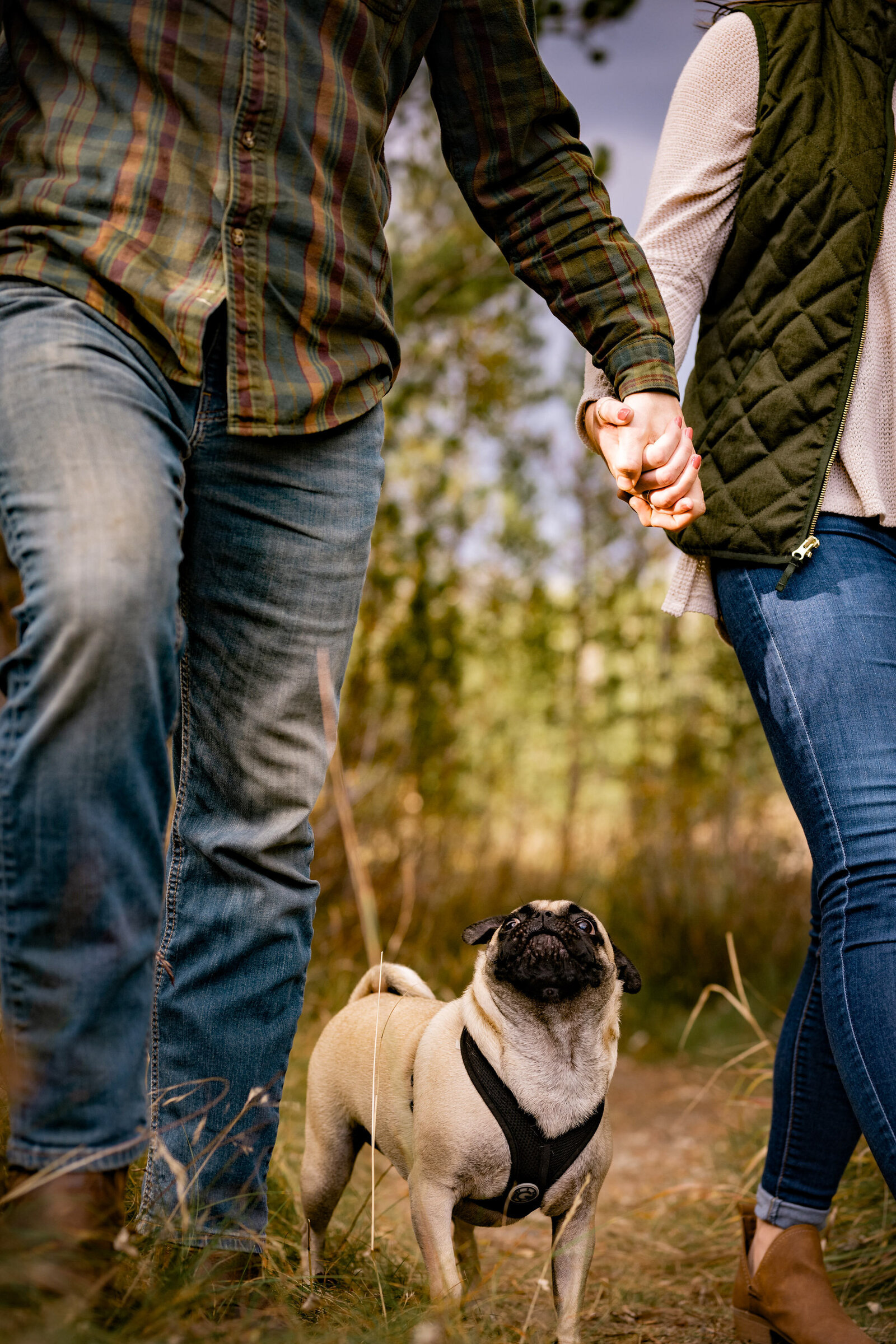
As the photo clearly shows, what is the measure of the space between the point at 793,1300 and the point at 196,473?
5.95 ft

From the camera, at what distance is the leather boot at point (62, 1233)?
110 cm

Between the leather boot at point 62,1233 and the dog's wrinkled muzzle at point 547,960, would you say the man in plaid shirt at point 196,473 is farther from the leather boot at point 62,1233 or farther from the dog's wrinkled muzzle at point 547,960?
the dog's wrinkled muzzle at point 547,960

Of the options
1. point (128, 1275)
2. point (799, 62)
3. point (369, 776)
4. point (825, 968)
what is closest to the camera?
point (128, 1275)

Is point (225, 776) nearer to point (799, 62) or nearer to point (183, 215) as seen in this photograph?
point (183, 215)

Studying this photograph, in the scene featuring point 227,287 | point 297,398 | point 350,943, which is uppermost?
point 227,287

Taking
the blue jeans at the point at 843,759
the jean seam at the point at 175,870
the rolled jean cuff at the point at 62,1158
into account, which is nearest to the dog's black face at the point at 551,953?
the blue jeans at the point at 843,759

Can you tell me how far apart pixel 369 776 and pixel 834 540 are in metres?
3.74

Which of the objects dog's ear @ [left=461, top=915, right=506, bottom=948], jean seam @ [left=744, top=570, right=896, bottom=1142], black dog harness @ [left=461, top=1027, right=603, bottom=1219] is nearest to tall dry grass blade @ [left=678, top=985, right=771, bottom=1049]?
dog's ear @ [left=461, top=915, right=506, bottom=948]

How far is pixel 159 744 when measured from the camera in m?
1.30

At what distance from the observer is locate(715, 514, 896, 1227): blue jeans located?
1.79 metres

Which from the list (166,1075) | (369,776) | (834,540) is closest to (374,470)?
(834,540)

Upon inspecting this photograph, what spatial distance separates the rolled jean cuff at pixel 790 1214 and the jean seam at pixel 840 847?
53cm

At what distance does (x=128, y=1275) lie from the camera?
4.22ft

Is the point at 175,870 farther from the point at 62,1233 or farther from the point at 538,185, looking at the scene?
the point at 538,185
